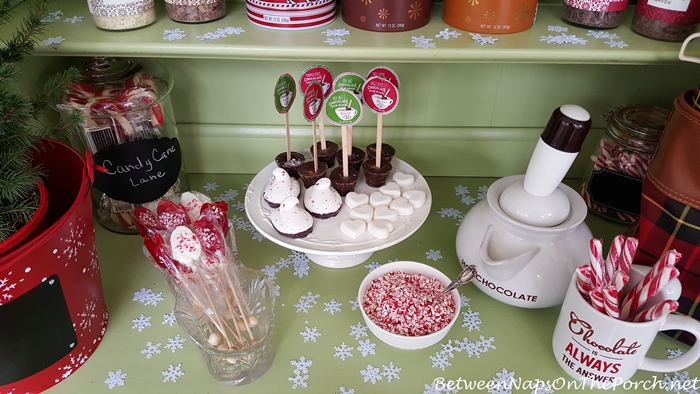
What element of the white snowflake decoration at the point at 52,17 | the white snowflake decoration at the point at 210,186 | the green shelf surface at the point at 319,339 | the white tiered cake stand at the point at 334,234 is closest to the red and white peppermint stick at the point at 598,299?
the green shelf surface at the point at 319,339

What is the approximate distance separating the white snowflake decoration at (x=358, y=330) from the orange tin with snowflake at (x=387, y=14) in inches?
17.2

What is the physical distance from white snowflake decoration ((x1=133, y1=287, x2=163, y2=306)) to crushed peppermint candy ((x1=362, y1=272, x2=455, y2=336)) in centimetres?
33

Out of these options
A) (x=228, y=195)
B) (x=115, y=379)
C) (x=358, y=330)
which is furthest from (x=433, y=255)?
(x=115, y=379)

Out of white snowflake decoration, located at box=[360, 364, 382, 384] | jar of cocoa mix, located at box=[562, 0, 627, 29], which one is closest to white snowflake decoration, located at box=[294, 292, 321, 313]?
white snowflake decoration, located at box=[360, 364, 382, 384]

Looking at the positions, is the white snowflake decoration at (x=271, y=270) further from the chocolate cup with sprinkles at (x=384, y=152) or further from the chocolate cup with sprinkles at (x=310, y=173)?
the chocolate cup with sprinkles at (x=384, y=152)

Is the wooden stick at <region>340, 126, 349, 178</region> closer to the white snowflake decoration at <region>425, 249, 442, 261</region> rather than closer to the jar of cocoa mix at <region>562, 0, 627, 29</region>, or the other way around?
the white snowflake decoration at <region>425, 249, 442, 261</region>

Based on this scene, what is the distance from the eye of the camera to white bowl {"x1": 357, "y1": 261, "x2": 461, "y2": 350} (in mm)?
730

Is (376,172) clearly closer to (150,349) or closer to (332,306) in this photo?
(332,306)

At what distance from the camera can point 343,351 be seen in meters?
0.75

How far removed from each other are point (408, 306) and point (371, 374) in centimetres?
11

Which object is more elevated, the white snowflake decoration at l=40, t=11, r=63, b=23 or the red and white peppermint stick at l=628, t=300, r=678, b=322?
the white snowflake decoration at l=40, t=11, r=63, b=23

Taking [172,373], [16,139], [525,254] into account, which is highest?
[16,139]

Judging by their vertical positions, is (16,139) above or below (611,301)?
above

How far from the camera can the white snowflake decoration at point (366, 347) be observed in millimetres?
750
